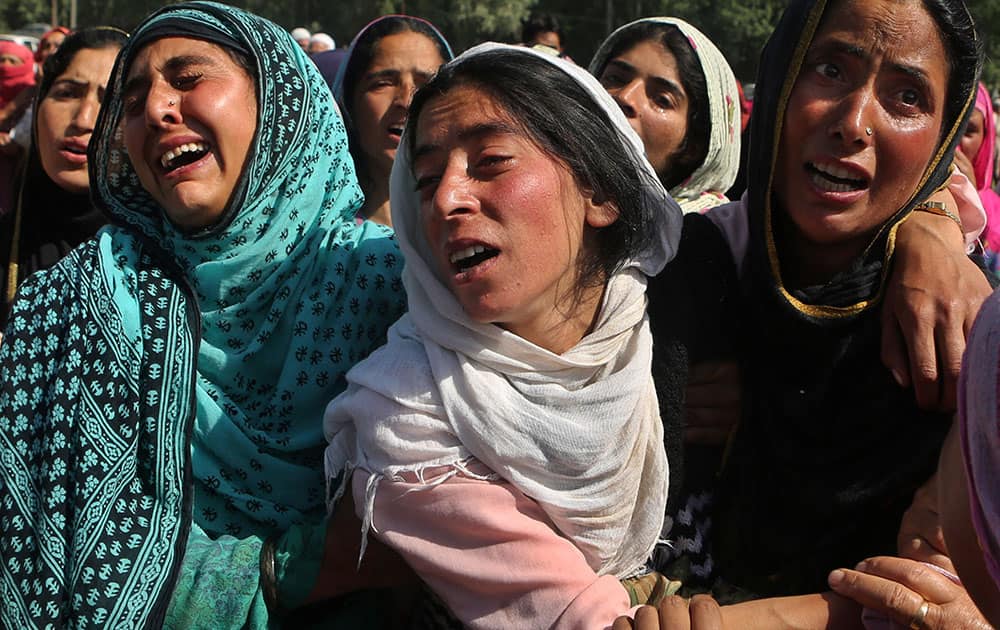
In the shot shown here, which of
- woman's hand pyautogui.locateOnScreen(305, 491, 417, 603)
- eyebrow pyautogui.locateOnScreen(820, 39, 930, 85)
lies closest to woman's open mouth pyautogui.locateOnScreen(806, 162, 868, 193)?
eyebrow pyautogui.locateOnScreen(820, 39, 930, 85)

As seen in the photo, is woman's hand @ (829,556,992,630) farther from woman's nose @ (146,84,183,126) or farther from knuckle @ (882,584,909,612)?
woman's nose @ (146,84,183,126)

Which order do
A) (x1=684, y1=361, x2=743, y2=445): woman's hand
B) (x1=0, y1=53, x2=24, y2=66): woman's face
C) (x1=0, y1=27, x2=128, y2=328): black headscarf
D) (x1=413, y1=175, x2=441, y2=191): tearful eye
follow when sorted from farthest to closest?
1. (x1=0, y1=53, x2=24, y2=66): woman's face
2. (x1=0, y1=27, x2=128, y2=328): black headscarf
3. (x1=684, y1=361, x2=743, y2=445): woman's hand
4. (x1=413, y1=175, x2=441, y2=191): tearful eye

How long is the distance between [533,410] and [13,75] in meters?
5.46

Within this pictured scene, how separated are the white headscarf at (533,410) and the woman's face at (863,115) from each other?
34 centimetres

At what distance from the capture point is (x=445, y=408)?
6.48 feet

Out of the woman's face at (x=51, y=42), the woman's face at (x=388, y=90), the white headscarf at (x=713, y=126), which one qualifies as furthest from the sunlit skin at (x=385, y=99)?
the woman's face at (x=51, y=42)

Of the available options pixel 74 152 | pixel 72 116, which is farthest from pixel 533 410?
pixel 72 116

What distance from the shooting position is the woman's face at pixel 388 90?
4062 mm

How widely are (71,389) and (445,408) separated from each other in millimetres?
909

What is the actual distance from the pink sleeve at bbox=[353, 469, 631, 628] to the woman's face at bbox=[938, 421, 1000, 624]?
0.65 m

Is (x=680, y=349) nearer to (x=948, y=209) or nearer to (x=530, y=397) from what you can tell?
(x=530, y=397)

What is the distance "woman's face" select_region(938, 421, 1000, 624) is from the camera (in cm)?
141

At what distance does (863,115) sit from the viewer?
2047 mm

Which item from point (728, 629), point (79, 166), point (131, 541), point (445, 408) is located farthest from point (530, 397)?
point (79, 166)
